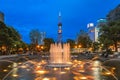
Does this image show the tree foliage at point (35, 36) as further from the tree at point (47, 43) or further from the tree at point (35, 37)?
the tree at point (47, 43)

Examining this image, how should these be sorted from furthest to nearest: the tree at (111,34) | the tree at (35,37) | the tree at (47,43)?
the tree at (47,43) < the tree at (35,37) < the tree at (111,34)

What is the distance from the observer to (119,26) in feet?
248

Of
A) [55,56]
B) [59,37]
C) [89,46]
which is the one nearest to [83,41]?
[89,46]

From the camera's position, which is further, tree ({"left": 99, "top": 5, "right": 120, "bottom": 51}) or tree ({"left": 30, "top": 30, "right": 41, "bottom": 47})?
tree ({"left": 30, "top": 30, "right": 41, "bottom": 47})

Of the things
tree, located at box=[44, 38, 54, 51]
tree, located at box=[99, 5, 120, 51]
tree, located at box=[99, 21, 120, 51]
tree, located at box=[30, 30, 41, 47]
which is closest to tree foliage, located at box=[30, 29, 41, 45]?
tree, located at box=[30, 30, 41, 47]

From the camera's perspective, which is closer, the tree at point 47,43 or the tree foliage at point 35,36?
the tree foliage at point 35,36

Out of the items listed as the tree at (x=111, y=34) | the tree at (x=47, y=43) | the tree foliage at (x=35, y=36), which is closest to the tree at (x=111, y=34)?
the tree at (x=111, y=34)

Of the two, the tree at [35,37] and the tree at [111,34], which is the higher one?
the tree at [35,37]

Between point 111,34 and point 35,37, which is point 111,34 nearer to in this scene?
point 111,34

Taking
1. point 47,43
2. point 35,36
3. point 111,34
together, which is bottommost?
point 111,34

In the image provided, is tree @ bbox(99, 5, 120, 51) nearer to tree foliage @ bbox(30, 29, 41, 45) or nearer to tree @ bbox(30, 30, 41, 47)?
tree foliage @ bbox(30, 29, 41, 45)

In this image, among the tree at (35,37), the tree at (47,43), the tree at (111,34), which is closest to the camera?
the tree at (111,34)

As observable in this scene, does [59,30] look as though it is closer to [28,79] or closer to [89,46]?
[89,46]

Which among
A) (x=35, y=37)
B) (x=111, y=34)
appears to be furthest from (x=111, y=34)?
(x=35, y=37)
